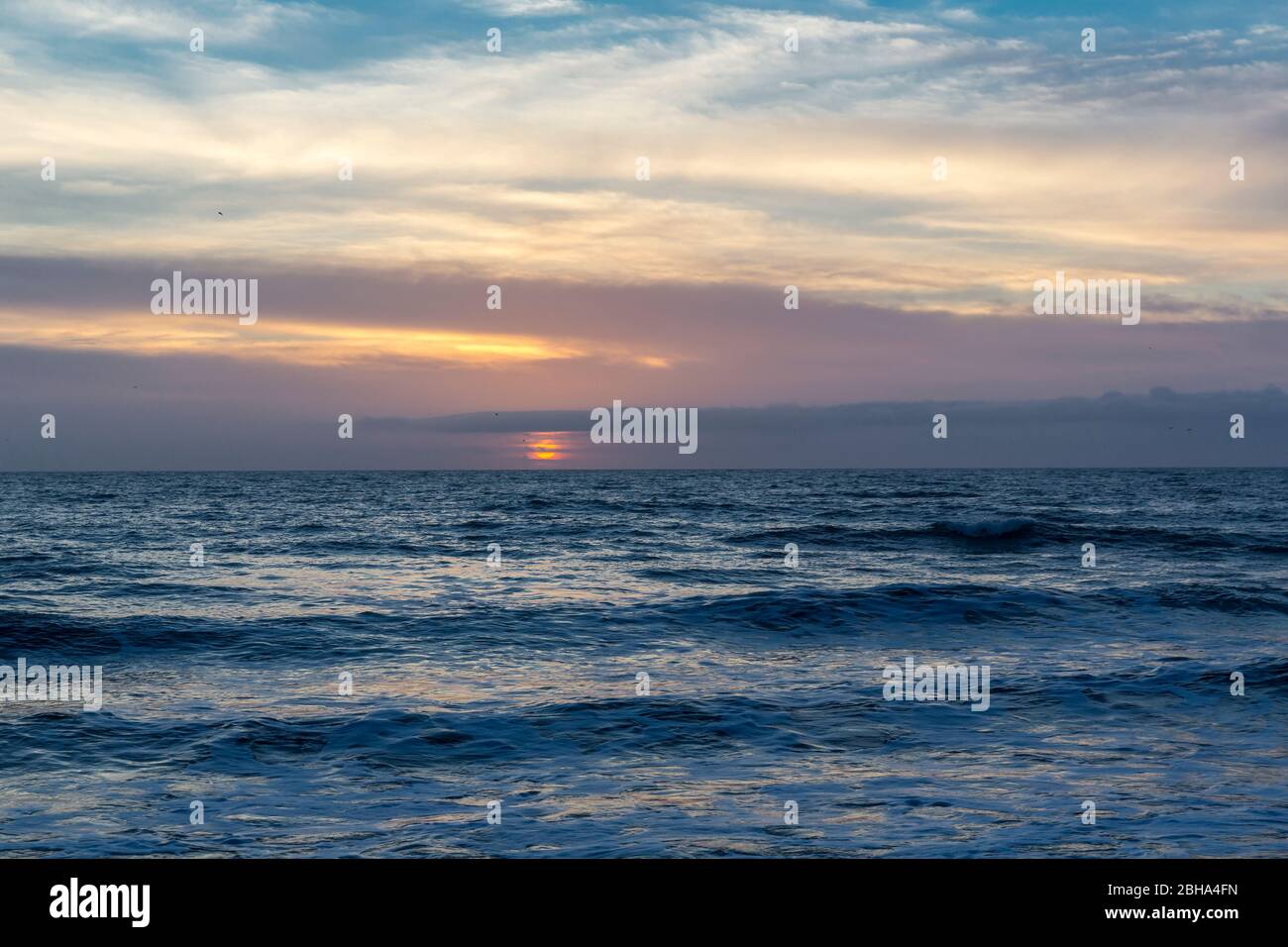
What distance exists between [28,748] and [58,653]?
9.02 meters

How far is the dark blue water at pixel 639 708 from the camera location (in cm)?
934

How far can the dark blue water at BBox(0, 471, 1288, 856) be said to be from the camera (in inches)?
368

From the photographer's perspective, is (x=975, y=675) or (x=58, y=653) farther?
(x=58, y=653)

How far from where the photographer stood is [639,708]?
Result: 14203 millimetres
